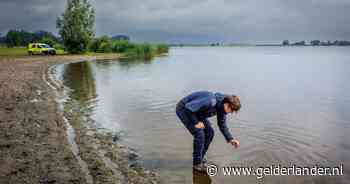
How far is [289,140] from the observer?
954 centimetres

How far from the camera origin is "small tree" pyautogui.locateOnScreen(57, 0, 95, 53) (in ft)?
209

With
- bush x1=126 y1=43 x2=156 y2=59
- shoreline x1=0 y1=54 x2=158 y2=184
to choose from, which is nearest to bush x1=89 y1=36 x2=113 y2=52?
bush x1=126 y1=43 x2=156 y2=59

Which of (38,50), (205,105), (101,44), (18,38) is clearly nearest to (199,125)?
(205,105)

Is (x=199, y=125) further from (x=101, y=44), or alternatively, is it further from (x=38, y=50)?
(x=101, y=44)

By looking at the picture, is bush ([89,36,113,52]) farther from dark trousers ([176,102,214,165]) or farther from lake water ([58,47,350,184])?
dark trousers ([176,102,214,165])

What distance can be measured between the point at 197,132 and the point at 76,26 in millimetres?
61059

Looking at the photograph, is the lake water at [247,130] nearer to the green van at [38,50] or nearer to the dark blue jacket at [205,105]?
the dark blue jacket at [205,105]

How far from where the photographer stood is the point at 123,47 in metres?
79.0

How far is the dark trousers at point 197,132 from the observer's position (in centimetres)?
654

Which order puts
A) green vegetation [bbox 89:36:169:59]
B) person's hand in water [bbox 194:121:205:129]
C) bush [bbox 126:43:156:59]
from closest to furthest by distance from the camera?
person's hand in water [bbox 194:121:205:129], bush [bbox 126:43:156:59], green vegetation [bbox 89:36:169:59]

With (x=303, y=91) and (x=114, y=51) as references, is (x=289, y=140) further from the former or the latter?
(x=114, y=51)

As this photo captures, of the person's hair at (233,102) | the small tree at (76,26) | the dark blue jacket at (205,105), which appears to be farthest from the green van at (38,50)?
the person's hair at (233,102)

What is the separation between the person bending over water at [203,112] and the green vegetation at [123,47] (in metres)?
65.5

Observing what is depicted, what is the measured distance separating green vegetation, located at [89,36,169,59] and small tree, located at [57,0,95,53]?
24.6 ft
